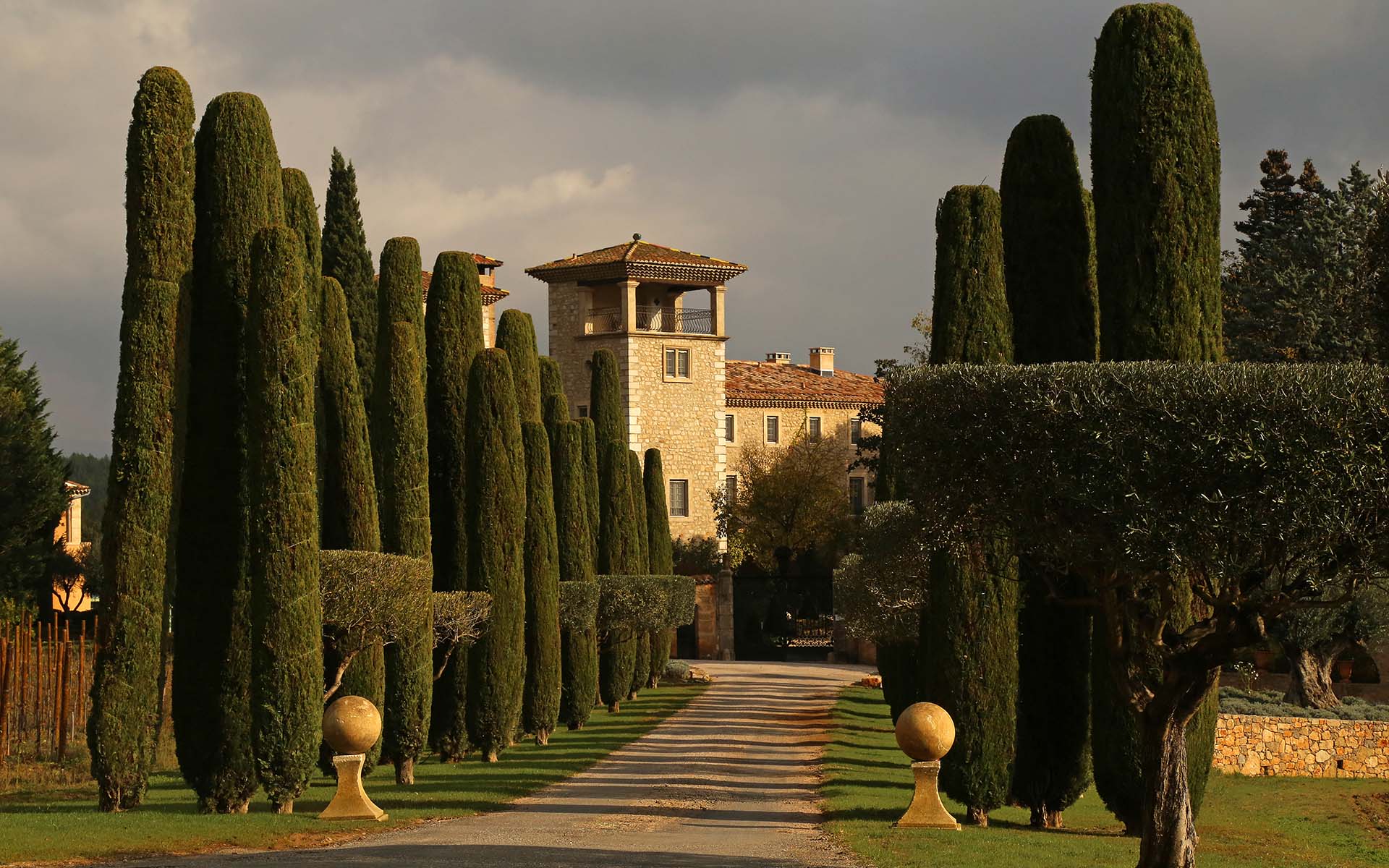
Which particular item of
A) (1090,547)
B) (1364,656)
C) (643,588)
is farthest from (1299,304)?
(1090,547)

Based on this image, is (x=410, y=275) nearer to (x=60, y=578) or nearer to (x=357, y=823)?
(x=357, y=823)

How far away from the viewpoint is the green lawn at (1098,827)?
1454cm

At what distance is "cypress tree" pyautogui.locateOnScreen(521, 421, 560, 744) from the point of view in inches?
1064

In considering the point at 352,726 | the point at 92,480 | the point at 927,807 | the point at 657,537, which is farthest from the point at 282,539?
the point at 92,480

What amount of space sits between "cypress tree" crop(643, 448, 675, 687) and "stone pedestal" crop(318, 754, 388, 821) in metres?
27.8

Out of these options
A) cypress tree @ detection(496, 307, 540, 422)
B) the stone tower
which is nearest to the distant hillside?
the stone tower

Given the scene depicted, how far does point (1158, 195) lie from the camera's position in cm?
1589

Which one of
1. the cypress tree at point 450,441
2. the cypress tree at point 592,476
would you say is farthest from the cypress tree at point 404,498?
the cypress tree at point 592,476

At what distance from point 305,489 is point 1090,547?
8.48m

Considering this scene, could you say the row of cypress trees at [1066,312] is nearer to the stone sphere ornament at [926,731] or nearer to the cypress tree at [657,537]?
the stone sphere ornament at [926,731]

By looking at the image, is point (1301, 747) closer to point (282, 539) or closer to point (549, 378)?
point (549, 378)

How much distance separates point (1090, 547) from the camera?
42.7 feet

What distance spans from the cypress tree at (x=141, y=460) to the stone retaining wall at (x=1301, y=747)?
19083 millimetres

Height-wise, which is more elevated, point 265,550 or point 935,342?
point 935,342
